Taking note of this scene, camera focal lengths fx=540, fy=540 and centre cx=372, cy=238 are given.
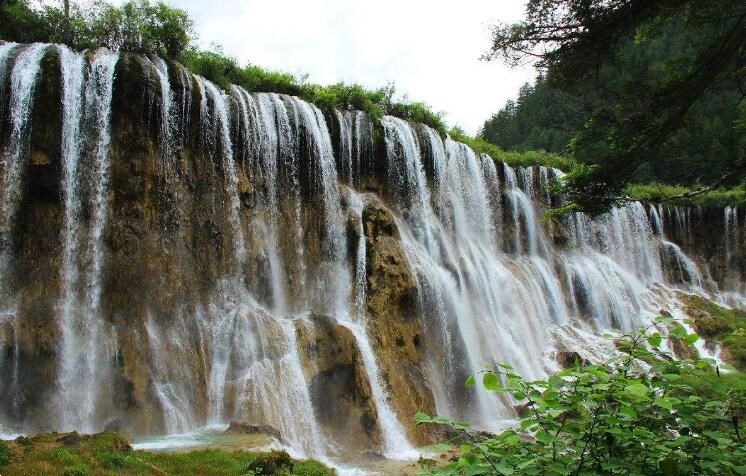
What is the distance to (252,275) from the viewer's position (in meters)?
15.8

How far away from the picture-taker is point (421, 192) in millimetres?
20969

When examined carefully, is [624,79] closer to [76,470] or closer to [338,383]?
[76,470]

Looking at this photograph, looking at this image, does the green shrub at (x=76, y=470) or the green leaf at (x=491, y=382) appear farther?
the green shrub at (x=76, y=470)

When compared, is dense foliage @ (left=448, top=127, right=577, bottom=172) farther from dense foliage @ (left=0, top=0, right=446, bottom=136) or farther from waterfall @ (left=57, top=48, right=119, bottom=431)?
waterfall @ (left=57, top=48, right=119, bottom=431)

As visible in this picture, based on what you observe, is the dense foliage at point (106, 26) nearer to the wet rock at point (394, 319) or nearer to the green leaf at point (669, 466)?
the wet rock at point (394, 319)

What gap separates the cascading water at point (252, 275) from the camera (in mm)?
12172

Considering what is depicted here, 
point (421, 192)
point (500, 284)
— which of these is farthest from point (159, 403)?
point (500, 284)

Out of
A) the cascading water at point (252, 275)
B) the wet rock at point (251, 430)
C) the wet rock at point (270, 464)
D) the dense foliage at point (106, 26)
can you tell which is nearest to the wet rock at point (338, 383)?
the cascading water at point (252, 275)

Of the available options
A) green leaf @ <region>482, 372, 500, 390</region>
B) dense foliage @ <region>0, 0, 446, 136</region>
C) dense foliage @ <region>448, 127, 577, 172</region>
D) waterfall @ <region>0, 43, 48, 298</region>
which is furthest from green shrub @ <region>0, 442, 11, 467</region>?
dense foliage @ <region>448, 127, 577, 172</region>

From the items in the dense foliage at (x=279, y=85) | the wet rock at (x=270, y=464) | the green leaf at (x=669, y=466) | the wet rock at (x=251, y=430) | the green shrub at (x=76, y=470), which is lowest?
the wet rock at (x=270, y=464)

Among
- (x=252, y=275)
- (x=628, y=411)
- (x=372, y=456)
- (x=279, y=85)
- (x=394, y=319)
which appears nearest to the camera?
(x=628, y=411)

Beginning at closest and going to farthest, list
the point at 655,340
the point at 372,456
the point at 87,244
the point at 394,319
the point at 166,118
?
the point at 655,340 → the point at 372,456 → the point at 87,244 → the point at 166,118 → the point at 394,319

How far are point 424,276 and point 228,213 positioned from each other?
6.46 meters

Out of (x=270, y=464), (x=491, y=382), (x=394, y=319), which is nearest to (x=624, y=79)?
(x=491, y=382)
